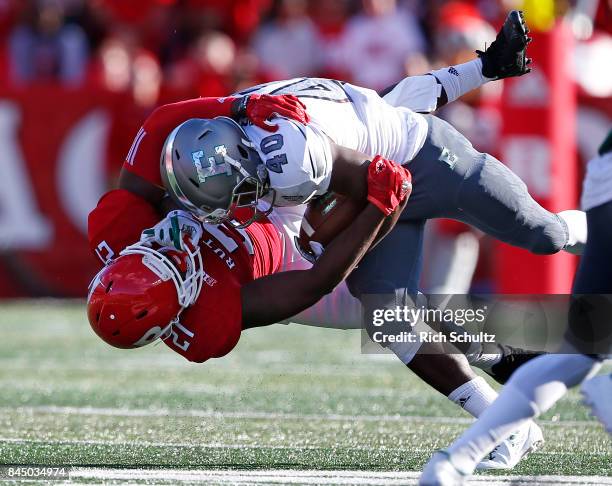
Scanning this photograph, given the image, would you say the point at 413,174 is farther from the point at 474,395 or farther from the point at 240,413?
the point at 240,413

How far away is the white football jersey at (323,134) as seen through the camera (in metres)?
3.68

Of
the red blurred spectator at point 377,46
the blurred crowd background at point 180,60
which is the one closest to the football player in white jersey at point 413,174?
the blurred crowd background at point 180,60

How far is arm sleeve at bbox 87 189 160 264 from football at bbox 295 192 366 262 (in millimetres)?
530

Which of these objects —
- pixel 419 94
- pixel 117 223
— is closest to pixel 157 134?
pixel 117 223

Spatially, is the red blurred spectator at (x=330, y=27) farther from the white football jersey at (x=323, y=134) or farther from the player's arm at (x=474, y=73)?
the white football jersey at (x=323, y=134)

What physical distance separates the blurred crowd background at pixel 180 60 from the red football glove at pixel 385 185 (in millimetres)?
4385

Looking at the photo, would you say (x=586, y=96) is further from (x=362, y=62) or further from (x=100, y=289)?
(x=100, y=289)

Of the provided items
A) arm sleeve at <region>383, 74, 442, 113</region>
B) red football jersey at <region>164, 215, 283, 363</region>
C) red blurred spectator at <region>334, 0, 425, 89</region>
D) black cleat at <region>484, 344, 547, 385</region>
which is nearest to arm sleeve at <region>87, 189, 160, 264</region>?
red football jersey at <region>164, 215, 283, 363</region>

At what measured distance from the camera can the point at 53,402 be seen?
515cm

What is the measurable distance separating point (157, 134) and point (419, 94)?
101 centimetres

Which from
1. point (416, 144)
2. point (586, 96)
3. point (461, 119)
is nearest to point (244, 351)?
point (461, 119)

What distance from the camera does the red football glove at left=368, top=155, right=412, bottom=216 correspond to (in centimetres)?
372

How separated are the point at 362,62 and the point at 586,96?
1.73 meters

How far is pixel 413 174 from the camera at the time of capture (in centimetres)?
421
